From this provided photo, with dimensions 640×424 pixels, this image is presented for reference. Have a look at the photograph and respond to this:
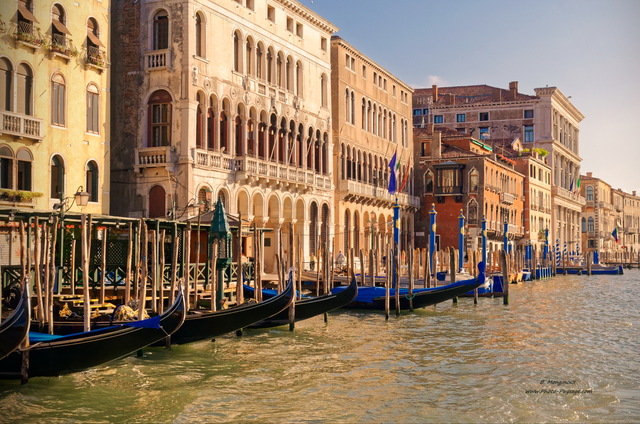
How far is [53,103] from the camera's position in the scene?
1759cm

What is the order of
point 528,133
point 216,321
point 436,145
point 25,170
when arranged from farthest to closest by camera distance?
1. point 528,133
2. point 436,145
3. point 25,170
4. point 216,321

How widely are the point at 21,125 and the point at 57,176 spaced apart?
1.60 meters

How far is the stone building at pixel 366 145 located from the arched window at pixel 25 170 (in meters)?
12.6

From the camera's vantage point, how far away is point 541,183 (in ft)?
166

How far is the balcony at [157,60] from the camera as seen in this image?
67.9ft

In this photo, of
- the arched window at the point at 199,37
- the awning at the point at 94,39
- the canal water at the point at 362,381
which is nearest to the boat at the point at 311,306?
the canal water at the point at 362,381

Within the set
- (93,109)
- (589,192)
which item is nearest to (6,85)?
(93,109)

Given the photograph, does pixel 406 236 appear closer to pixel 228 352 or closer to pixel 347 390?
pixel 228 352

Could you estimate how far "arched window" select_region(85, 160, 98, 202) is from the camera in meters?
18.7

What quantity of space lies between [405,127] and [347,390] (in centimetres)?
2777

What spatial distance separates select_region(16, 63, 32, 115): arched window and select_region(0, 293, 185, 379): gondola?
26.0 feet

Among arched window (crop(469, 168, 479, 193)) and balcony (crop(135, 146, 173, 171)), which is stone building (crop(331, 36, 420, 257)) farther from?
balcony (crop(135, 146, 173, 171))

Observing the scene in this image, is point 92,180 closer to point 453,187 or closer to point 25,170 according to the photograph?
point 25,170

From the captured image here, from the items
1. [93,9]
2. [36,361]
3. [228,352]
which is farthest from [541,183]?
[36,361]
